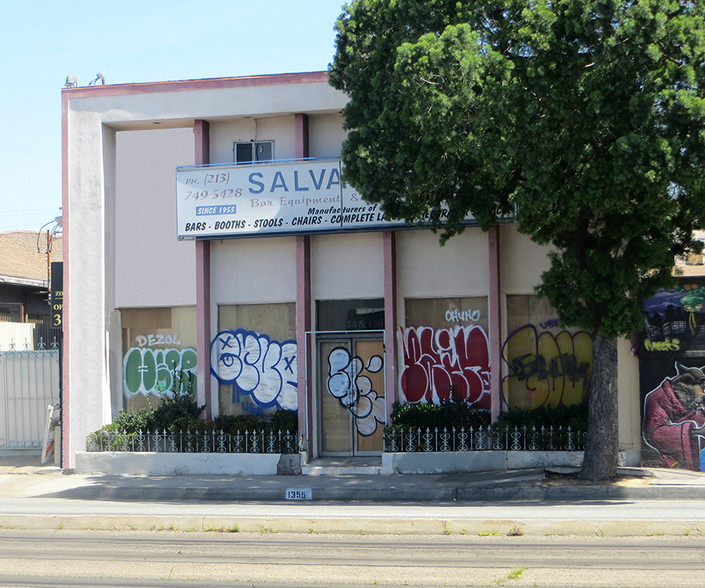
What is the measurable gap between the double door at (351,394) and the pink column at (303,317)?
537 millimetres

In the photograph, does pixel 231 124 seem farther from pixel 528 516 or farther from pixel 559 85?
pixel 528 516

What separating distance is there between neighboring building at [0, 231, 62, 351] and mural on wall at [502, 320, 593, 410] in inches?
544

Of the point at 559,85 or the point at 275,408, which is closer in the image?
the point at 559,85

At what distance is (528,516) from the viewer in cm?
1162

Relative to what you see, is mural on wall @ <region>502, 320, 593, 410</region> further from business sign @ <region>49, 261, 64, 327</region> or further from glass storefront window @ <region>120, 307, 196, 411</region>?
business sign @ <region>49, 261, 64, 327</region>

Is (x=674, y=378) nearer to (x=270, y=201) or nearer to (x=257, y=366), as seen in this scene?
(x=257, y=366)

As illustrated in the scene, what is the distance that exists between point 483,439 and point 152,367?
6.98 metres

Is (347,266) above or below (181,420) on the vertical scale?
above

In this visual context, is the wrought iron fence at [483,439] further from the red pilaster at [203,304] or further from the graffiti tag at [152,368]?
the graffiti tag at [152,368]

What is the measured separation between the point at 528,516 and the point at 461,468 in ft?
13.8

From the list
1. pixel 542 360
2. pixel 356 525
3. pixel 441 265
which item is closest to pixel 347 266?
pixel 441 265

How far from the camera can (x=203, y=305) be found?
17312 millimetres

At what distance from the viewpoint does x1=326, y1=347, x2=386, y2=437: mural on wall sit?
56.8ft

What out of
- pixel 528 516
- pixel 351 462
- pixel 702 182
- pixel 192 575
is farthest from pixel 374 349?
pixel 192 575
